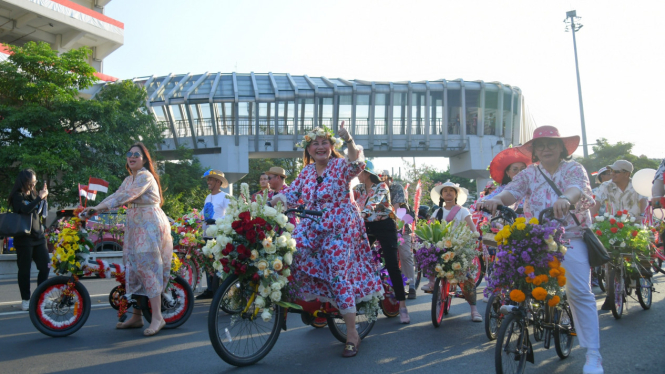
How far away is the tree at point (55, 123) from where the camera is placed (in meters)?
23.3

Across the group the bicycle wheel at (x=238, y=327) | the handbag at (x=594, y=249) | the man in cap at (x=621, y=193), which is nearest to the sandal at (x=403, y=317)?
the bicycle wheel at (x=238, y=327)

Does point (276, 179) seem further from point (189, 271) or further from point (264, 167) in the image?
point (264, 167)

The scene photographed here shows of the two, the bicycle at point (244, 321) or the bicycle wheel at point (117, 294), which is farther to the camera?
the bicycle wheel at point (117, 294)

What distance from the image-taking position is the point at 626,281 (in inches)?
286

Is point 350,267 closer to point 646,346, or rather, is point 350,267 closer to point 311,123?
point 646,346

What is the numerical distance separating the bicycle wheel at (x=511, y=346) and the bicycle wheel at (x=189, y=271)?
5846mm

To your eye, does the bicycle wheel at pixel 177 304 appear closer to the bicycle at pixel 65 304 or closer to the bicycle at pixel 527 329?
the bicycle at pixel 65 304

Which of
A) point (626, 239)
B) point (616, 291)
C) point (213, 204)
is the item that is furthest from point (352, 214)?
point (213, 204)

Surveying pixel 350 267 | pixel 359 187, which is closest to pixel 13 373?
pixel 350 267

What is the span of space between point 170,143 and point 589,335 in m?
38.7

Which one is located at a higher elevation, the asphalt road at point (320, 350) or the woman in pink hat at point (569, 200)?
the woman in pink hat at point (569, 200)

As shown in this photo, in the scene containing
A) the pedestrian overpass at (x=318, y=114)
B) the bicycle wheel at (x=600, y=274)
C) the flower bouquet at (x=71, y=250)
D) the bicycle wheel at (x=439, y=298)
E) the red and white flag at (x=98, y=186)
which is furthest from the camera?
the pedestrian overpass at (x=318, y=114)

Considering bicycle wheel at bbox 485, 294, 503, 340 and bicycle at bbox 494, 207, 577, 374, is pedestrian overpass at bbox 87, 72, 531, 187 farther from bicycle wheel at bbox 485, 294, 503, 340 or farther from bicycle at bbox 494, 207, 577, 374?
bicycle at bbox 494, 207, 577, 374

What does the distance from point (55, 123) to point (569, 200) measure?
2456 cm
